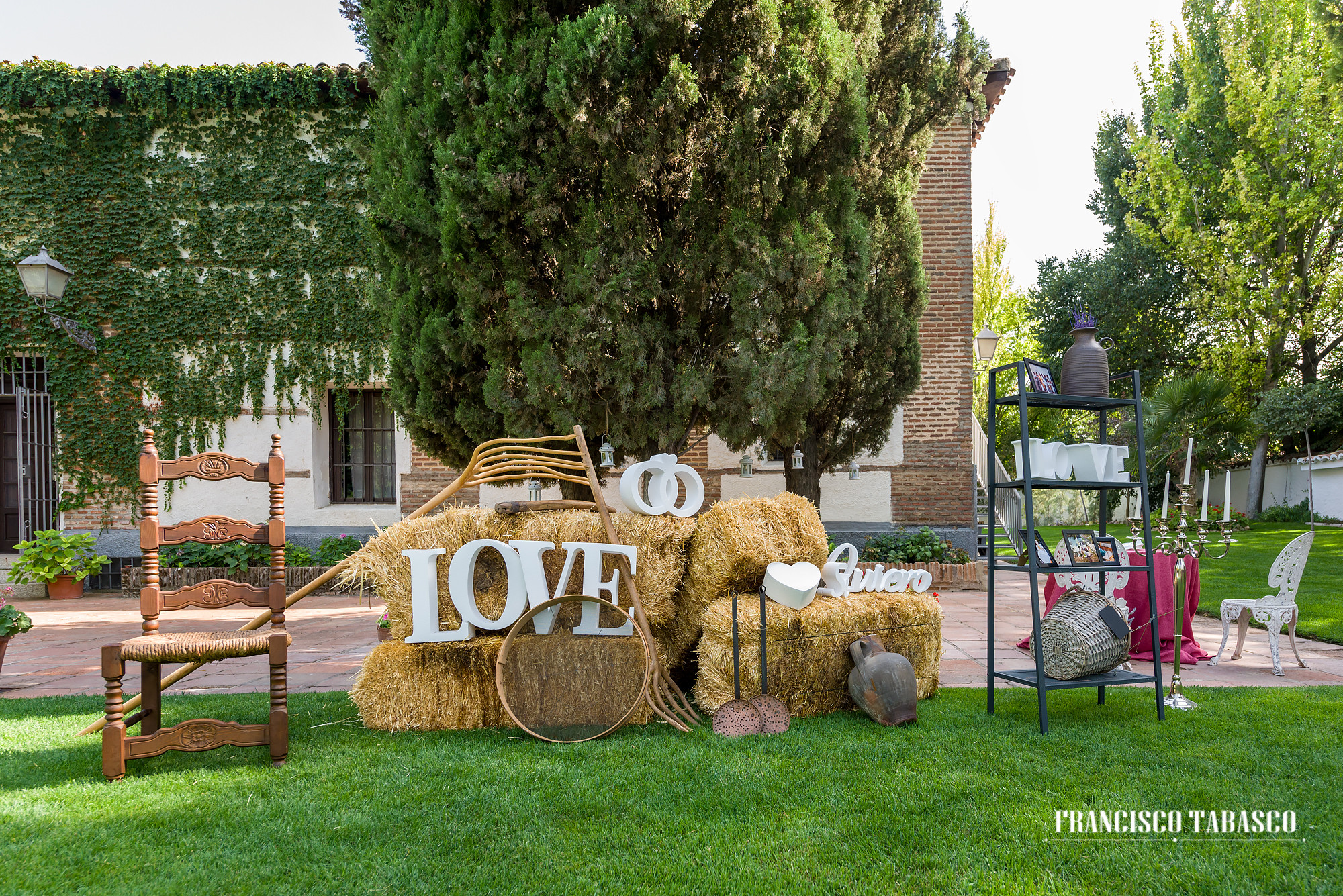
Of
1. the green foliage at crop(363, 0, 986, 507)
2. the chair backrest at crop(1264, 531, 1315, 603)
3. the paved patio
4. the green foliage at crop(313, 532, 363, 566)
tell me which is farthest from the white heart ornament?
the green foliage at crop(313, 532, 363, 566)

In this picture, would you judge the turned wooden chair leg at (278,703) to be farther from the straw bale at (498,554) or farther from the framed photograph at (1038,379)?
the framed photograph at (1038,379)

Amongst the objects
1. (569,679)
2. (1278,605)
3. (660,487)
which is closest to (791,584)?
(660,487)

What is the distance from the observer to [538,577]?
375cm

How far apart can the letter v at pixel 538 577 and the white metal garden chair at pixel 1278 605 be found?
4.32 meters

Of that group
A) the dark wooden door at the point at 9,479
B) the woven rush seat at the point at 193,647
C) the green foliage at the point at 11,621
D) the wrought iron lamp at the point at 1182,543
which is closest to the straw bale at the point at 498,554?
the woven rush seat at the point at 193,647

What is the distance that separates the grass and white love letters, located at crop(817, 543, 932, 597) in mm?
1161

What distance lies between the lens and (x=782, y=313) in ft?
20.0

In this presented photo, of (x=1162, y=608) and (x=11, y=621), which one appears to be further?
(x=1162, y=608)

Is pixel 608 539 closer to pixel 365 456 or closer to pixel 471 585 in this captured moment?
pixel 471 585

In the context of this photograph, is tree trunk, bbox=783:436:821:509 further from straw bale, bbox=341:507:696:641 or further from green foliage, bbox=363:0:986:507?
straw bale, bbox=341:507:696:641

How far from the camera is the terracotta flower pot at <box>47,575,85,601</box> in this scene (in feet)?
29.9

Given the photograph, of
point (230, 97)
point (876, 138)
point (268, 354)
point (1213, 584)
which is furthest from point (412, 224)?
point (1213, 584)

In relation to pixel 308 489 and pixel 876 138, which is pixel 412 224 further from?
pixel 308 489

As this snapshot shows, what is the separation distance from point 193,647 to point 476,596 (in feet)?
4.36
